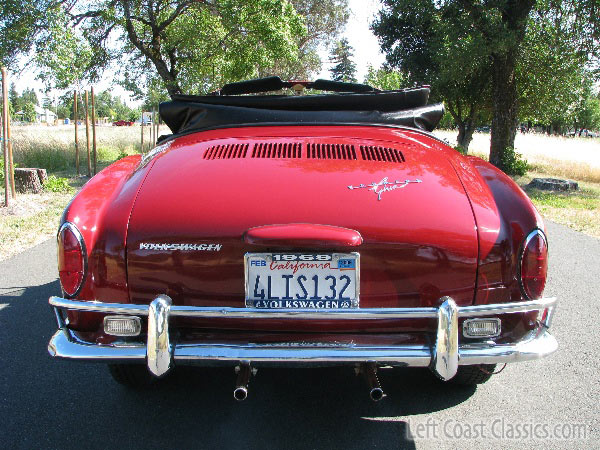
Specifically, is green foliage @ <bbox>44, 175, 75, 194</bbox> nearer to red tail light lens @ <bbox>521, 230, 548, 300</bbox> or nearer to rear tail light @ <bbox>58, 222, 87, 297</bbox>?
rear tail light @ <bbox>58, 222, 87, 297</bbox>

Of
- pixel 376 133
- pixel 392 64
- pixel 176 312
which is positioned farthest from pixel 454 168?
pixel 392 64

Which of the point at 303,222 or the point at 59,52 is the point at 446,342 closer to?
the point at 303,222

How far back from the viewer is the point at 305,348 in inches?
80.4

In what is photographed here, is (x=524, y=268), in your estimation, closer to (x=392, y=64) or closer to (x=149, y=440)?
(x=149, y=440)

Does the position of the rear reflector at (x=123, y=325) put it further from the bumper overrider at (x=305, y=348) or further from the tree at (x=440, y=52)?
the tree at (x=440, y=52)

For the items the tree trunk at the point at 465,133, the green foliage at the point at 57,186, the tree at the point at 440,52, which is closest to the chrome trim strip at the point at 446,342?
the green foliage at the point at 57,186

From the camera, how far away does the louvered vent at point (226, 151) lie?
103 inches

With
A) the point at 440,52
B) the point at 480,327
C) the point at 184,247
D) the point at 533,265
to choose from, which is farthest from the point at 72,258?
the point at 440,52

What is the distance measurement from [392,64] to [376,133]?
65.8 feet

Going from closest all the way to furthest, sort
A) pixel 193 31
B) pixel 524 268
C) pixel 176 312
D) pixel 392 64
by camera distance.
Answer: pixel 176 312, pixel 524 268, pixel 193 31, pixel 392 64

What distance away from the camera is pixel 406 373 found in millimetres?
3002

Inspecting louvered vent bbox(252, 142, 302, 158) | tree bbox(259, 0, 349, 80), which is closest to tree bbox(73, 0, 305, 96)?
louvered vent bbox(252, 142, 302, 158)

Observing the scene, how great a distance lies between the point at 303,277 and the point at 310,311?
0.52 ft

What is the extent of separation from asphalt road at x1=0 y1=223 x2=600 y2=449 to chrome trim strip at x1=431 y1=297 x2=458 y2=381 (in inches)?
21.1
